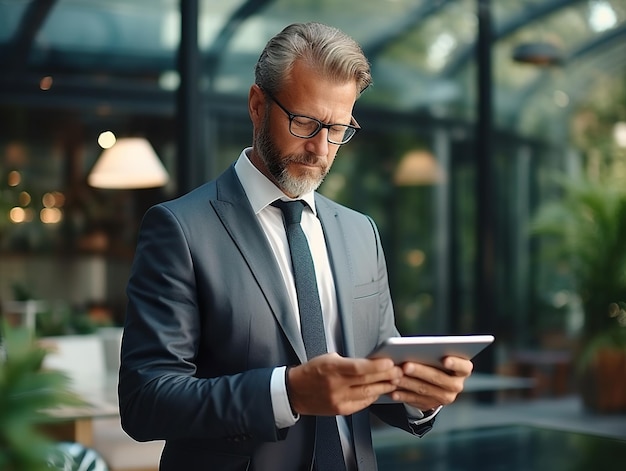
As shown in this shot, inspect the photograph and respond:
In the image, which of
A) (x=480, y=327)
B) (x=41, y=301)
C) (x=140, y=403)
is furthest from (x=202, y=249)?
(x=41, y=301)

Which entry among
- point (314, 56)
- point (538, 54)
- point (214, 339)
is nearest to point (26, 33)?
point (538, 54)

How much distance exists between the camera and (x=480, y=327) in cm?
945

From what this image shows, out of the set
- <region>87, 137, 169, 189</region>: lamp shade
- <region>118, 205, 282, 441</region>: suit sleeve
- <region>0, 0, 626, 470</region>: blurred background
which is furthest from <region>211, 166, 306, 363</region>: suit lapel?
<region>0, 0, 626, 470</region>: blurred background

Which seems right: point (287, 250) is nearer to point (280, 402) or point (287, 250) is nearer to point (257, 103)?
point (257, 103)

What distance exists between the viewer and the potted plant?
8477mm

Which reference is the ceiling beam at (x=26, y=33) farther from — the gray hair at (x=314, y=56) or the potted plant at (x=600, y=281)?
the gray hair at (x=314, y=56)

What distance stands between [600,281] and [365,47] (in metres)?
3.26

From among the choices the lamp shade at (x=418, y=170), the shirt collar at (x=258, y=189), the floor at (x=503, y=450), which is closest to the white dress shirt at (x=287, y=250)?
the shirt collar at (x=258, y=189)

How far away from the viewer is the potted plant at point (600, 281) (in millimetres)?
8477

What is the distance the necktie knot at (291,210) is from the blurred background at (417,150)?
6640mm

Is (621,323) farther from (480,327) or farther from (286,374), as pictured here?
(286,374)

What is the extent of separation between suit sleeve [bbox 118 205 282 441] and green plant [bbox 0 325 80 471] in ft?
1.72

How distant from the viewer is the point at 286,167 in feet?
6.72

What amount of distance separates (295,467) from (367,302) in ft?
1.38
